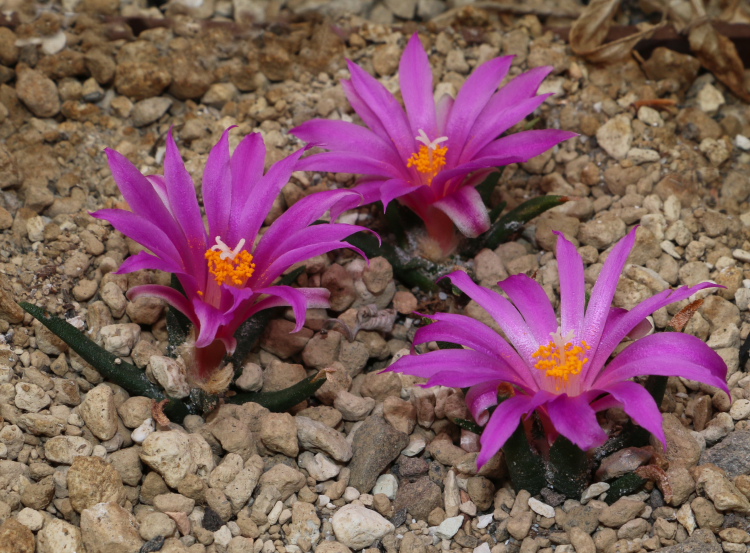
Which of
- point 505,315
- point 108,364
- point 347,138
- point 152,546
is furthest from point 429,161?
point 152,546

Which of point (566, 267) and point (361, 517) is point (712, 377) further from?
point (361, 517)

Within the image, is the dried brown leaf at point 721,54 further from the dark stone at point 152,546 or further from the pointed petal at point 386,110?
the dark stone at point 152,546

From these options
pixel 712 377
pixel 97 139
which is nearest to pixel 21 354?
pixel 97 139

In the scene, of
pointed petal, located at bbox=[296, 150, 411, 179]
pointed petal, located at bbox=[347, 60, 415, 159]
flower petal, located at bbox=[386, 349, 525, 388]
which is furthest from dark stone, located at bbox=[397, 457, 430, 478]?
pointed petal, located at bbox=[347, 60, 415, 159]

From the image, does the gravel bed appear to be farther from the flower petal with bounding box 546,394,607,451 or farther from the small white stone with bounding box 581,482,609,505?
the flower petal with bounding box 546,394,607,451

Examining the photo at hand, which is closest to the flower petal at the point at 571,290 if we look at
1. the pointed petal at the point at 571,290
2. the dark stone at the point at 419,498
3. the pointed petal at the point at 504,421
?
the pointed petal at the point at 571,290

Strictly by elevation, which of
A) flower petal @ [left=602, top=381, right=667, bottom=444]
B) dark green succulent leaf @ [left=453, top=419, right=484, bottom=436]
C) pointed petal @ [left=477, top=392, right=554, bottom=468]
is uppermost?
flower petal @ [left=602, top=381, right=667, bottom=444]

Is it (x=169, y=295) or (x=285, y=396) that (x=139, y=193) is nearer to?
(x=169, y=295)

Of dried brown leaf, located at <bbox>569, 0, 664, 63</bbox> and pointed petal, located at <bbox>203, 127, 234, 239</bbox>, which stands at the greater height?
dried brown leaf, located at <bbox>569, 0, 664, 63</bbox>
